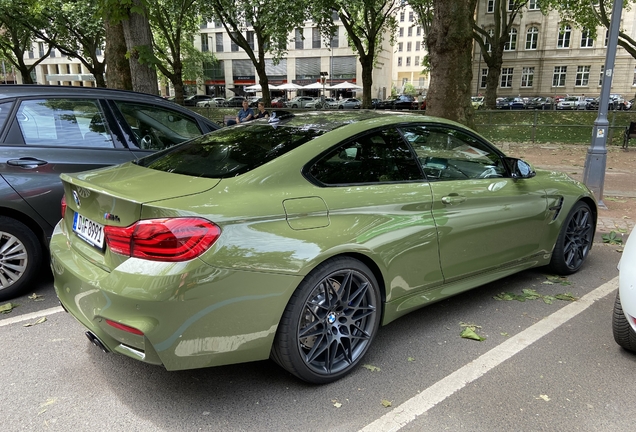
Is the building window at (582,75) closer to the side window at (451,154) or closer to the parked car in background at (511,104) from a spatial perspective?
the parked car in background at (511,104)

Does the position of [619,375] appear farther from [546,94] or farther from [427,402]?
[546,94]

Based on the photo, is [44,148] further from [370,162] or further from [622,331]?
[622,331]

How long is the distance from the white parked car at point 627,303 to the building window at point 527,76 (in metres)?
58.4

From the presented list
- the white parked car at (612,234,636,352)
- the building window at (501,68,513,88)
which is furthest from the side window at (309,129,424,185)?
the building window at (501,68,513,88)

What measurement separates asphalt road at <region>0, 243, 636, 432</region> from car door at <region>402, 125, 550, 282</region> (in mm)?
560

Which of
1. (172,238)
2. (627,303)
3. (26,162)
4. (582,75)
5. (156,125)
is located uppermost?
(582,75)

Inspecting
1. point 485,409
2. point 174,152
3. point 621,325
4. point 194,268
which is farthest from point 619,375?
point 174,152

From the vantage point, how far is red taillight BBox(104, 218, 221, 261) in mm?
2256

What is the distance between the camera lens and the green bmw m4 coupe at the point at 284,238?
7.51ft

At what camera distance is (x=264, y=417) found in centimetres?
254

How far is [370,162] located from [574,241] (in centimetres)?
267

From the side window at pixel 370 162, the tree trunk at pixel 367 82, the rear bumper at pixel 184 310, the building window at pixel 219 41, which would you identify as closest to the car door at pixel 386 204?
the side window at pixel 370 162

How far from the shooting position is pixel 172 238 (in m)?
2.26

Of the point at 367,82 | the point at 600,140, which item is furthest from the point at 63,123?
the point at 367,82
